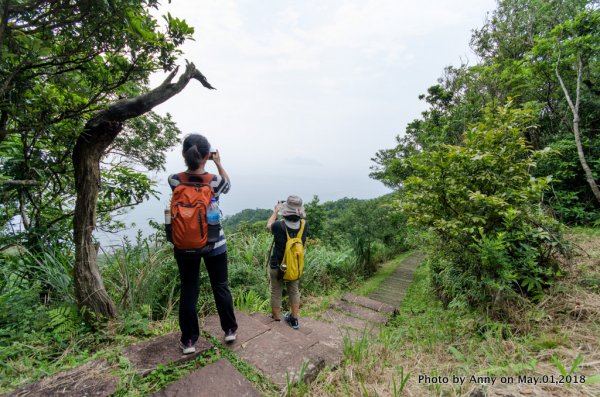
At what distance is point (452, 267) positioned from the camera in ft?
9.12

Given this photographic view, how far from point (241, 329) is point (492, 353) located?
78.4 inches

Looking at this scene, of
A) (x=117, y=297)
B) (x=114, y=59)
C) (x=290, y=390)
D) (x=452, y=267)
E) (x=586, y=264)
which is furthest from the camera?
(x=452, y=267)

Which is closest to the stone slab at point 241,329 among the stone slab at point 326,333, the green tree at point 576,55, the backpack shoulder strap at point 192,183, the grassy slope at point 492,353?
the grassy slope at point 492,353

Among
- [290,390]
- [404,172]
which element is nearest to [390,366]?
[290,390]

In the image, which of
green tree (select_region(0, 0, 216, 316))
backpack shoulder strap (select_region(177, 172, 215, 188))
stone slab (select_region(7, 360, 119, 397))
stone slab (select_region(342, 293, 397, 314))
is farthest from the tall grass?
stone slab (select_region(342, 293, 397, 314))

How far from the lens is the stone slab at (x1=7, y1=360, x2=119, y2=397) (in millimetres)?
1312

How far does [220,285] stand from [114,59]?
6.94ft

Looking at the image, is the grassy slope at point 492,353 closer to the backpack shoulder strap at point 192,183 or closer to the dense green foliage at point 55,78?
the backpack shoulder strap at point 192,183

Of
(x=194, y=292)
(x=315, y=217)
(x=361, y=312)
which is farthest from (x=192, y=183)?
(x=315, y=217)

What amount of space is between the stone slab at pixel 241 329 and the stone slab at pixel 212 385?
278mm

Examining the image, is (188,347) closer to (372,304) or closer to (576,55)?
(372,304)

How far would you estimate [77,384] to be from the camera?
1.37 meters

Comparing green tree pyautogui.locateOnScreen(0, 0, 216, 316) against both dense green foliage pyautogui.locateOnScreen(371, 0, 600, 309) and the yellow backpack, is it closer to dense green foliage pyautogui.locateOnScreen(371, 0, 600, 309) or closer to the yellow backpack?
the yellow backpack

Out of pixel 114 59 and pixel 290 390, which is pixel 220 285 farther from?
pixel 114 59
